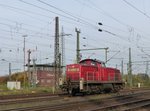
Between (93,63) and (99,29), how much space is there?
14.8ft

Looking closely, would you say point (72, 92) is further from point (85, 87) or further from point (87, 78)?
point (87, 78)

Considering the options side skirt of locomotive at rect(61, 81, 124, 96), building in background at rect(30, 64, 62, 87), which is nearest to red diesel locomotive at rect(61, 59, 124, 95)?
side skirt of locomotive at rect(61, 81, 124, 96)

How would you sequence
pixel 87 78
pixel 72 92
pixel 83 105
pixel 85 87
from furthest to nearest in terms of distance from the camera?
pixel 72 92 < pixel 87 78 < pixel 85 87 < pixel 83 105

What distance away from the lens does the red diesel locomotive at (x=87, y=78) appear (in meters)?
30.9

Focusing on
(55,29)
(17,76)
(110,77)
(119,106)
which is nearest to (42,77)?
(17,76)

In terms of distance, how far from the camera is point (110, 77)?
35344 millimetres

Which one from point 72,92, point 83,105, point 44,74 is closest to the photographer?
point 83,105

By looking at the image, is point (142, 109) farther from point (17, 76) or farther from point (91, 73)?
point (17, 76)

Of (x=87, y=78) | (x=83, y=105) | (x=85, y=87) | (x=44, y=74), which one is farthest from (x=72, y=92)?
(x=44, y=74)

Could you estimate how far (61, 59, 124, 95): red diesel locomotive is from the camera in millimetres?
30922

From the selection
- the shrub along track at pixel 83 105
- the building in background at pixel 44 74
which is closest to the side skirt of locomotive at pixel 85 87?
the shrub along track at pixel 83 105

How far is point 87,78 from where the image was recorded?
3141 cm

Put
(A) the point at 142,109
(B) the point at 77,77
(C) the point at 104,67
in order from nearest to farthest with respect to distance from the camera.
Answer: (A) the point at 142,109, (B) the point at 77,77, (C) the point at 104,67


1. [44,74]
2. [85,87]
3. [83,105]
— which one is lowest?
[83,105]
